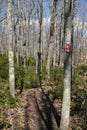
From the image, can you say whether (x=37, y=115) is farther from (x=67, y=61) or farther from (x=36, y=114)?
(x=67, y=61)

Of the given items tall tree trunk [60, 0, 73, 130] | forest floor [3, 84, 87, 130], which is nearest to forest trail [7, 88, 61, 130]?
forest floor [3, 84, 87, 130]

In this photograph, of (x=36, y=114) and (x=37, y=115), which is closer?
(x=37, y=115)

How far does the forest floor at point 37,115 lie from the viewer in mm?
8086

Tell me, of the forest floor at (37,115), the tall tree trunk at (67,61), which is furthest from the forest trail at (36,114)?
the tall tree trunk at (67,61)

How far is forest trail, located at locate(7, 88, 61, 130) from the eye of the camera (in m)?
8.15

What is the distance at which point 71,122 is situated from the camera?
335 inches

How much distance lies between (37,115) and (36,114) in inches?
5.5

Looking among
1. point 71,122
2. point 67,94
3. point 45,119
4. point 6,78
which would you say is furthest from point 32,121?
point 6,78

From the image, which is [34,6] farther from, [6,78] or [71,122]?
[71,122]

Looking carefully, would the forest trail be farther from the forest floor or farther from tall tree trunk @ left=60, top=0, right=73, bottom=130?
tall tree trunk @ left=60, top=0, right=73, bottom=130

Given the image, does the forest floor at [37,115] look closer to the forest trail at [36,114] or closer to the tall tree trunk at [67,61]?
the forest trail at [36,114]

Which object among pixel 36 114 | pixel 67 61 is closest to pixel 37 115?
pixel 36 114

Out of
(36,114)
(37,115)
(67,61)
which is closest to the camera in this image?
(67,61)

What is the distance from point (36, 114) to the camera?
30.7 feet
